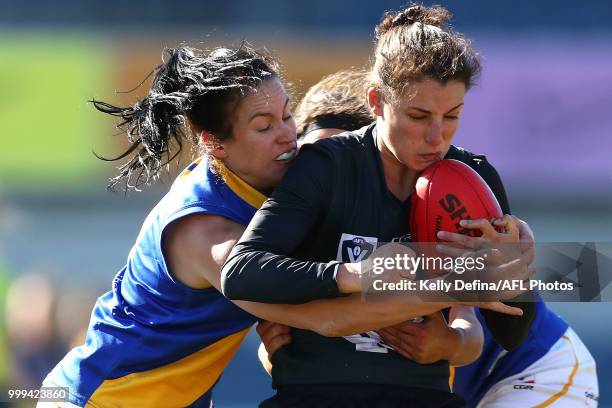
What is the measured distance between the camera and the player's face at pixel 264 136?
3.33 m

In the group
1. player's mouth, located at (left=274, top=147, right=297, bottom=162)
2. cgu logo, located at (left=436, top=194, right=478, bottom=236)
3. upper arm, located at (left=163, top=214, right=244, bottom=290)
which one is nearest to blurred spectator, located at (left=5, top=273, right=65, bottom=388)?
upper arm, located at (left=163, top=214, right=244, bottom=290)

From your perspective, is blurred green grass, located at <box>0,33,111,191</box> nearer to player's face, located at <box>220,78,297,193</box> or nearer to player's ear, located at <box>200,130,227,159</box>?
player's ear, located at <box>200,130,227,159</box>

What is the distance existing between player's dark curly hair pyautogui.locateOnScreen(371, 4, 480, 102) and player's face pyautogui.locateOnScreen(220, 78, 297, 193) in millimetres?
329

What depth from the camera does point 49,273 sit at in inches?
395

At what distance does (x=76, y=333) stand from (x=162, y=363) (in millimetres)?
3904

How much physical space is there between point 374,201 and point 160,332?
885 mm

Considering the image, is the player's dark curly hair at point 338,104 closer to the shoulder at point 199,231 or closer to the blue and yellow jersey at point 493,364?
the shoulder at point 199,231

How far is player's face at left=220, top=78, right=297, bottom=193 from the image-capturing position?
3.33m

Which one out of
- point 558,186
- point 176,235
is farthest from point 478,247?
point 558,186

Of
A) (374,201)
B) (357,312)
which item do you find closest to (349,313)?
(357,312)

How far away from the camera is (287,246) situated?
2949 millimetres

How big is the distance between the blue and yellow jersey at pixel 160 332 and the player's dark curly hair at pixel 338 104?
1.70 ft

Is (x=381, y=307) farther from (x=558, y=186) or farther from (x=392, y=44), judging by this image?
(x=558, y=186)

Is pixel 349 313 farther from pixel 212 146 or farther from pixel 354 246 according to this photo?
pixel 212 146
